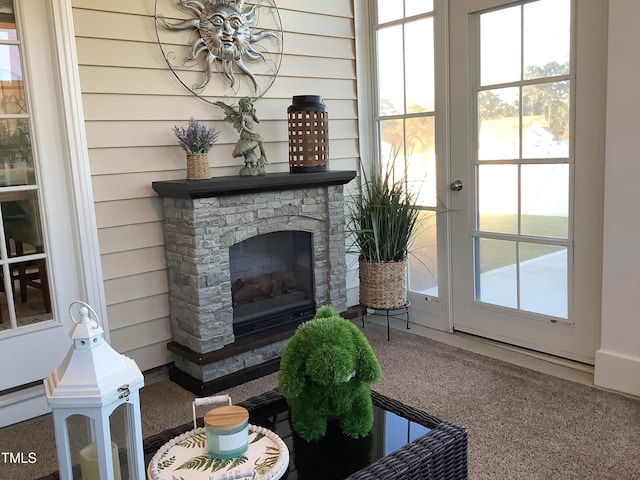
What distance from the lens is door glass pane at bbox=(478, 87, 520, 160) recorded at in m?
3.10

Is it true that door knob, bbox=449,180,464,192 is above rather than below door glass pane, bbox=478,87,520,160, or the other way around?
below

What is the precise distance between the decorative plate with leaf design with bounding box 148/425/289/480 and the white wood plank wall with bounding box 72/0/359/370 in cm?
152

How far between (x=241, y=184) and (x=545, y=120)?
161 cm

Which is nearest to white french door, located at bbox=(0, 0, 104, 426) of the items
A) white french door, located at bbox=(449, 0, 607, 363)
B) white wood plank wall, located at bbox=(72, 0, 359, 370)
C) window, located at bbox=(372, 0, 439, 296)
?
white wood plank wall, located at bbox=(72, 0, 359, 370)

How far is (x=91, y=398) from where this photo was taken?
48.0 inches

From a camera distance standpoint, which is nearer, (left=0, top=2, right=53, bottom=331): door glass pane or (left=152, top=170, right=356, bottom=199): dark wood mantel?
(left=0, top=2, right=53, bottom=331): door glass pane

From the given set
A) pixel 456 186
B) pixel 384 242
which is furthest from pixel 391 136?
pixel 384 242

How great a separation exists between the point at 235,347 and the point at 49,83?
5.05 feet

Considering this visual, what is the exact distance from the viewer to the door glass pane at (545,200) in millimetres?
2951

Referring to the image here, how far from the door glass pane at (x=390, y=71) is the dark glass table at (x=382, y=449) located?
2.42 metres

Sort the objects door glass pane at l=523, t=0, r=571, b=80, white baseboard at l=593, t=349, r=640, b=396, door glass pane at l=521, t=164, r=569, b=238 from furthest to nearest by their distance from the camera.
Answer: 1. door glass pane at l=521, t=164, r=569, b=238
2. door glass pane at l=523, t=0, r=571, b=80
3. white baseboard at l=593, t=349, r=640, b=396

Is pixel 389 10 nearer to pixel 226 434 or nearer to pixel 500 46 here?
pixel 500 46

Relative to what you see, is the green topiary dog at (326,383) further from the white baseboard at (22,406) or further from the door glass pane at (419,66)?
the door glass pane at (419,66)

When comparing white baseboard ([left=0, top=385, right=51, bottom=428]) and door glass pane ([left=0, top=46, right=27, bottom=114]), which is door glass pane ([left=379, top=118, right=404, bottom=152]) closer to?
door glass pane ([left=0, top=46, right=27, bottom=114])
